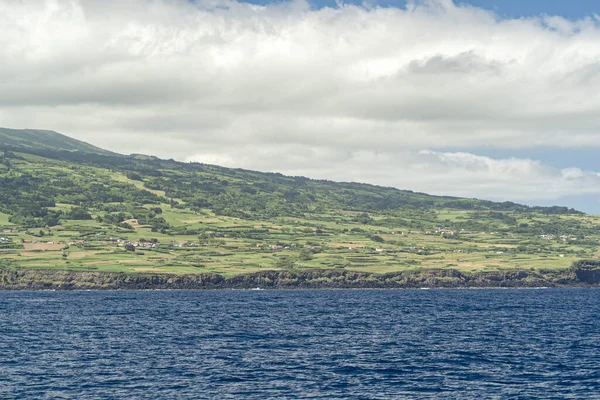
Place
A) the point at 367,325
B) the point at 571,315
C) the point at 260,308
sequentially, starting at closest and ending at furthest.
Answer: the point at 367,325 < the point at 571,315 < the point at 260,308

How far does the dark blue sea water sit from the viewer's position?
6650 cm

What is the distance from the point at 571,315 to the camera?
480 feet

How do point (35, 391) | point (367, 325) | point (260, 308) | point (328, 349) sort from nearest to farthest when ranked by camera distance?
point (35, 391), point (328, 349), point (367, 325), point (260, 308)

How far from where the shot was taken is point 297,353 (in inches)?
3455

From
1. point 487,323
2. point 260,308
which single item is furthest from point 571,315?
point 260,308

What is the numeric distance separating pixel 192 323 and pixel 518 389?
70087mm

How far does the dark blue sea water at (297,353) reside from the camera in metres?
66.5

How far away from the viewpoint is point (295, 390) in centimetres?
6562

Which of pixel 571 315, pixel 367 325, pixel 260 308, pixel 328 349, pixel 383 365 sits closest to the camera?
pixel 383 365

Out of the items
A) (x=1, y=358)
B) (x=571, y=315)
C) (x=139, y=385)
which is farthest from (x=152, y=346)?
(x=571, y=315)

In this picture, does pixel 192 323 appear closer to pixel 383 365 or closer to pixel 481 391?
pixel 383 365

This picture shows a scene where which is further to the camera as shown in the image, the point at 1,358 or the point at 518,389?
the point at 1,358

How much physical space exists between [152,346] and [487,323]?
206 feet

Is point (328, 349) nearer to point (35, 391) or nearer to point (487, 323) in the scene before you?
point (35, 391)
